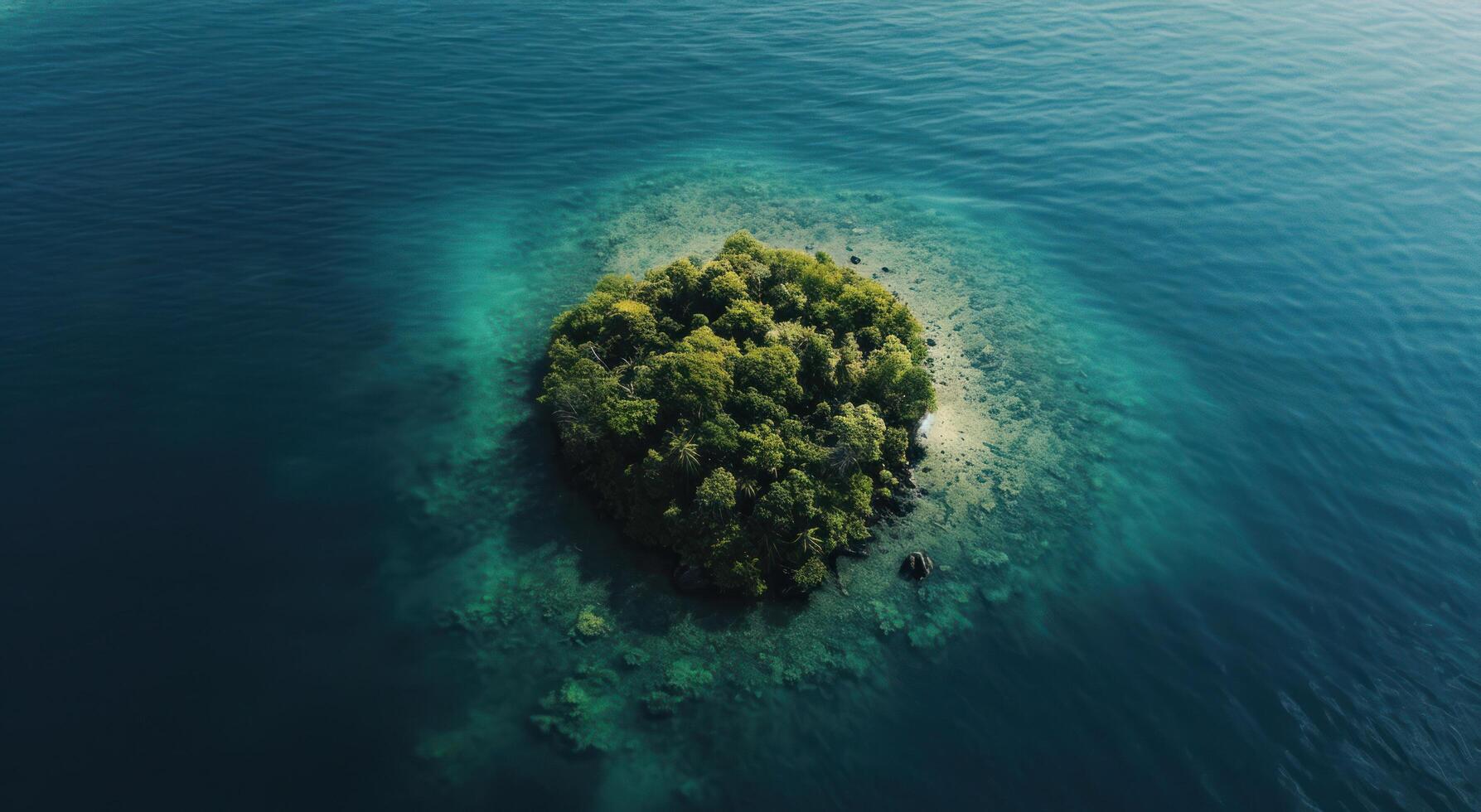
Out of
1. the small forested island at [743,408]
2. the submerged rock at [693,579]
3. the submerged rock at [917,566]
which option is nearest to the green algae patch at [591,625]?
the submerged rock at [693,579]

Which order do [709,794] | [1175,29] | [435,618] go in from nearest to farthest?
[709,794] → [435,618] → [1175,29]

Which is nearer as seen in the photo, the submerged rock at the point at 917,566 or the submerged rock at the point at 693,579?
the submerged rock at the point at 693,579

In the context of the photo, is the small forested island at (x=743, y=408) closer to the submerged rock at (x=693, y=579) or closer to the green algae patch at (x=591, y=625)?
the submerged rock at (x=693, y=579)

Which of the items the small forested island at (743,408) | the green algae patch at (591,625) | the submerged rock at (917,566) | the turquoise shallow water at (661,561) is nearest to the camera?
the turquoise shallow water at (661,561)

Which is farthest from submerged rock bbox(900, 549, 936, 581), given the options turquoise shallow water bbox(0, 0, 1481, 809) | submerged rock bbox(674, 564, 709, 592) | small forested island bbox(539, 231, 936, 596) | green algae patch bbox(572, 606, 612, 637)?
green algae patch bbox(572, 606, 612, 637)

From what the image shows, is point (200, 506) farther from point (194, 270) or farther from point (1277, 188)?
point (1277, 188)

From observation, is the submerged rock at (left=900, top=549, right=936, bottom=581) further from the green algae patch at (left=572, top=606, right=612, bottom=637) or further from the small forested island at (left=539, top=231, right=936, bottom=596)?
the green algae patch at (left=572, top=606, right=612, bottom=637)

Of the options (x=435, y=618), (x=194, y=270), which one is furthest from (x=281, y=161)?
(x=435, y=618)

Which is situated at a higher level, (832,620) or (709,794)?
(832,620)

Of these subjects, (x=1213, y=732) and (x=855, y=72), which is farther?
(x=855, y=72)
